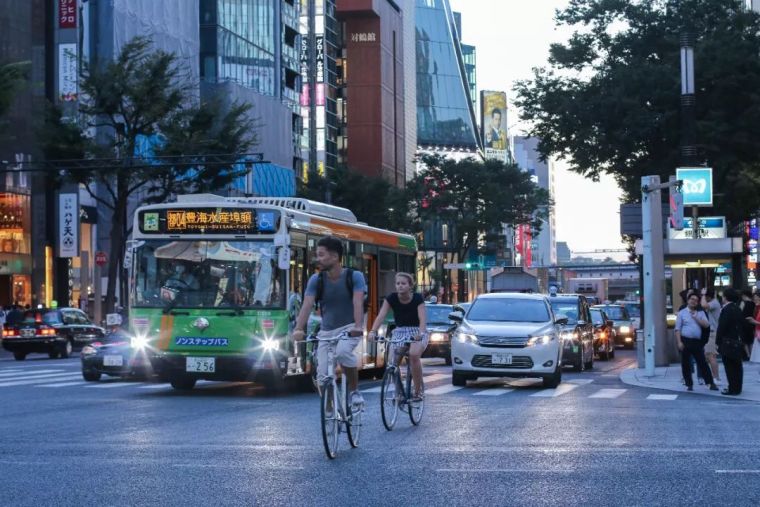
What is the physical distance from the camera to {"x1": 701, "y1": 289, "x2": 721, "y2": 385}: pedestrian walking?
2548cm

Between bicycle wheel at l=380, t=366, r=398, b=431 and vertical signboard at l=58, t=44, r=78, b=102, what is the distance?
4424 cm

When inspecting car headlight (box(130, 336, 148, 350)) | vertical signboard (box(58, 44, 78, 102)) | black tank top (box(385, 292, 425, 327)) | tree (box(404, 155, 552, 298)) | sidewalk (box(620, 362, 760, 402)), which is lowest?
sidewalk (box(620, 362, 760, 402))

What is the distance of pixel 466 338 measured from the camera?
24391 mm

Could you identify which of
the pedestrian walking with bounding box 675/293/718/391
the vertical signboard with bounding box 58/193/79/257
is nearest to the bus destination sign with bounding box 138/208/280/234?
the pedestrian walking with bounding box 675/293/718/391

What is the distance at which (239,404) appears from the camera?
20.0 metres

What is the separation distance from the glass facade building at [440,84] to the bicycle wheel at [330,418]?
484ft

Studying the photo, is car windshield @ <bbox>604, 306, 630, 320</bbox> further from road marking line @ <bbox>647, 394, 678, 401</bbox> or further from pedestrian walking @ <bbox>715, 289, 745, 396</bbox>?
pedestrian walking @ <bbox>715, 289, 745, 396</bbox>

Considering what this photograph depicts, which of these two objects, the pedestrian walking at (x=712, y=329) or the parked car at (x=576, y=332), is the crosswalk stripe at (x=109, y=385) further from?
the pedestrian walking at (x=712, y=329)

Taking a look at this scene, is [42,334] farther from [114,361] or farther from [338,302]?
[338,302]

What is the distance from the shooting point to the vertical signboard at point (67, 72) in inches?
2266

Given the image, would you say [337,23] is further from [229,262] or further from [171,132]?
[229,262]

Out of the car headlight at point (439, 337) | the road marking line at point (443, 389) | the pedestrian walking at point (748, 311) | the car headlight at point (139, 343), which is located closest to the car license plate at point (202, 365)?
the car headlight at point (139, 343)

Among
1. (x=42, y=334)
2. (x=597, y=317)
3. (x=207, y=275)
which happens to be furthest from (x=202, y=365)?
(x=42, y=334)

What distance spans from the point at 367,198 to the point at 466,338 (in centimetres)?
5153
